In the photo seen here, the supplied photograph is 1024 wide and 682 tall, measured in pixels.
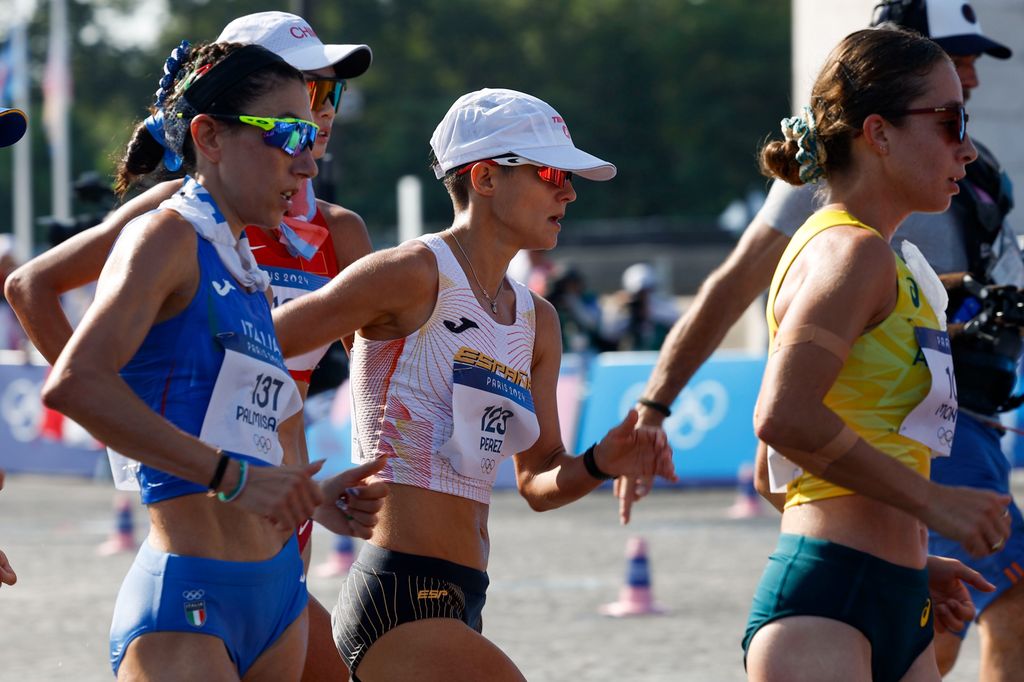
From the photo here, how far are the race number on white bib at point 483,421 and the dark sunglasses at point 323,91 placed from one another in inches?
35.9

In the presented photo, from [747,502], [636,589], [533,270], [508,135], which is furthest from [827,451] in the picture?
[533,270]

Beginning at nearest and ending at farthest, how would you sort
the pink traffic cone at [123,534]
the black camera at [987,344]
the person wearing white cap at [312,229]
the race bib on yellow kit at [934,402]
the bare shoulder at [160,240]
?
the bare shoulder at [160,240]
the race bib on yellow kit at [934,402]
the person wearing white cap at [312,229]
the black camera at [987,344]
the pink traffic cone at [123,534]

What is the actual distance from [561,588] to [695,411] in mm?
4622

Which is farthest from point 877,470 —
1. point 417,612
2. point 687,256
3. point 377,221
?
point 377,221

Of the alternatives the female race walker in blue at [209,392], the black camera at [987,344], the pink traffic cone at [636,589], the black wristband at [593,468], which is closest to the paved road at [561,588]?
the pink traffic cone at [636,589]

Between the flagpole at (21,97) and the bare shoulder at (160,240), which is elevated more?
the bare shoulder at (160,240)

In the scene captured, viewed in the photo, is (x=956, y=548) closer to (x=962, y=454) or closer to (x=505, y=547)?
(x=962, y=454)

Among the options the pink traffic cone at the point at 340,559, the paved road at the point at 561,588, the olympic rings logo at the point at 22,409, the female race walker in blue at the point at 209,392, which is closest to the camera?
the female race walker in blue at the point at 209,392

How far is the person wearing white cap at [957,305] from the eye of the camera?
483 centimetres

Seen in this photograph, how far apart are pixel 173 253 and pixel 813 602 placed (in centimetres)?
138

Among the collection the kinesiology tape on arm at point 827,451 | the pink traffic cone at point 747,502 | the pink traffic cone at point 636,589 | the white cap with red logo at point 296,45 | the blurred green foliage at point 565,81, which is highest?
the white cap with red logo at point 296,45

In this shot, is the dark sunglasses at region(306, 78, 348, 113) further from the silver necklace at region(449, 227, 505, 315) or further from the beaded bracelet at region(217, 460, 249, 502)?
the beaded bracelet at region(217, 460, 249, 502)

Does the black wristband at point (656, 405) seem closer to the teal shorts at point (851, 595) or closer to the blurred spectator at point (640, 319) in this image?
the teal shorts at point (851, 595)

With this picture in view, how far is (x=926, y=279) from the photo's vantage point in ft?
12.3
